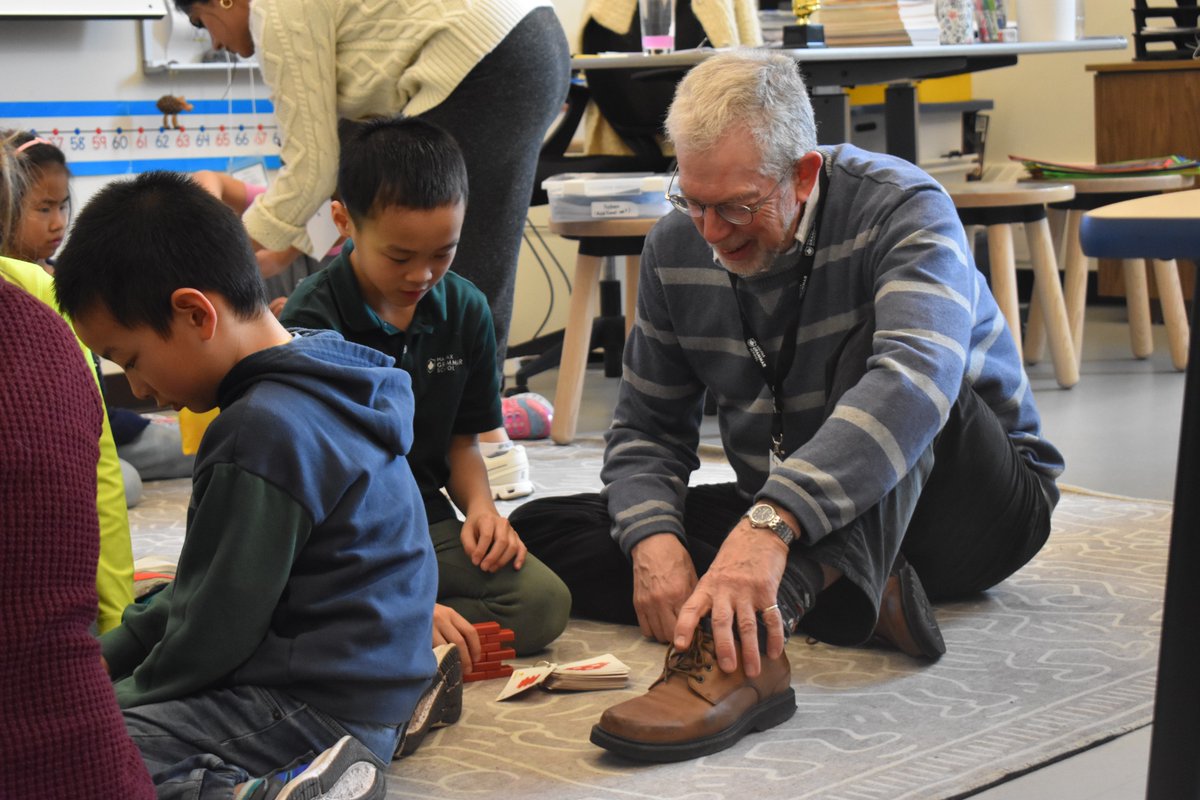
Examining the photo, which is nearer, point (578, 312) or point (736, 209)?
point (736, 209)

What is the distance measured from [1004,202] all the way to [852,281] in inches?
62.4

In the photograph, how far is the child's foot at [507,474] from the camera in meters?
2.56

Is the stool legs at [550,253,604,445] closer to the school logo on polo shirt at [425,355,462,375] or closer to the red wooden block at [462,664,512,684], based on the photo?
the school logo on polo shirt at [425,355,462,375]

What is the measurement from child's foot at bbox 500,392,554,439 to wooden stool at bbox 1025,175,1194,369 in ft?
4.12

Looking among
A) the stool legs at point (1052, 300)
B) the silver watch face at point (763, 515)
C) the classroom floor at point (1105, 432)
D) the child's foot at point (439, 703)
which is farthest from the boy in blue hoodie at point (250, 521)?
Answer: the stool legs at point (1052, 300)

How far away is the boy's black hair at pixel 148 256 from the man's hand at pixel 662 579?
55 centimetres

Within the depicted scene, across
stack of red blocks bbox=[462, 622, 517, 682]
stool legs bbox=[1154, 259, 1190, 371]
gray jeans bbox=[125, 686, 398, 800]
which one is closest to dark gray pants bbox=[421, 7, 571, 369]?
stack of red blocks bbox=[462, 622, 517, 682]

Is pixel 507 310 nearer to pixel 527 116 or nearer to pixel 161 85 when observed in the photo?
pixel 527 116

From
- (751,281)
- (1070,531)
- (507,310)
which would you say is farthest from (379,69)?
(1070,531)

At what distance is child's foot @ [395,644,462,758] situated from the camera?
139 cm

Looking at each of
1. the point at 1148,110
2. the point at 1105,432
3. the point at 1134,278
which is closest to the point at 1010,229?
the point at 1105,432

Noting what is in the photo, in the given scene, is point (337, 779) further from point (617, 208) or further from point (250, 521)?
point (617, 208)

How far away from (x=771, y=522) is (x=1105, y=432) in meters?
1.71

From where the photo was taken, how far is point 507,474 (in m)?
2.57
